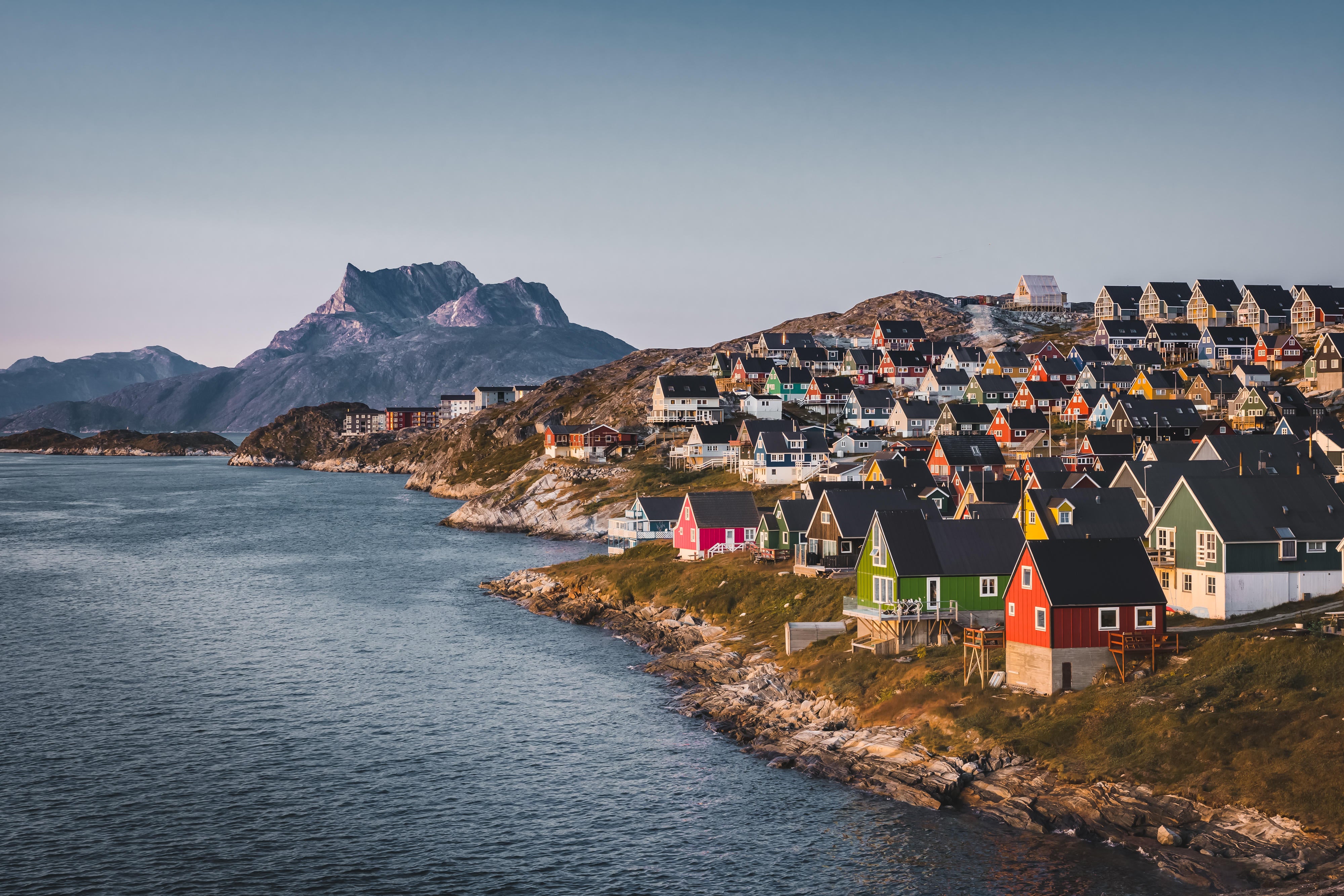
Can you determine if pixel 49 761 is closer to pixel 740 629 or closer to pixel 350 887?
pixel 350 887

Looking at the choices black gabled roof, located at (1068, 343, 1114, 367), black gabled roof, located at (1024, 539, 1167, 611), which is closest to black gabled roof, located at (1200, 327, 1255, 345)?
black gabled roof, located at (1068, 343, 1114, 367)

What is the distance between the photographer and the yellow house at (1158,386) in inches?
6240

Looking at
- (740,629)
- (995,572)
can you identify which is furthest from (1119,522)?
(740,629)

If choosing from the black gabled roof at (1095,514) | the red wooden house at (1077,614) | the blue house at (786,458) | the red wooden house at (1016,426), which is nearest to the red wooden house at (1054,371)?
the red wooden house at (1016,426)

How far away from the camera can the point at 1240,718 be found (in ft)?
142

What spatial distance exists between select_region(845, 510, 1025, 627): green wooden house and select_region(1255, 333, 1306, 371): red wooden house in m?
130

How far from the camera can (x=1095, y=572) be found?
171 feet

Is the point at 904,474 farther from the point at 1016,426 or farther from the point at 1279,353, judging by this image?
the point at 1279,353

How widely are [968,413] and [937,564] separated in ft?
332

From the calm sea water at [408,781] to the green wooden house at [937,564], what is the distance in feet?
45.3

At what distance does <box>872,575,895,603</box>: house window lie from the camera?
62.7 m

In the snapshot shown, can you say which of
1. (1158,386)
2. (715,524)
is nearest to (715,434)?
(715,524)

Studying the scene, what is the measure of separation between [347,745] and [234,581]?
216 ft

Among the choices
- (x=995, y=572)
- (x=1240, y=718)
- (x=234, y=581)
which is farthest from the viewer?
(x=234, y=581)
